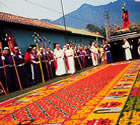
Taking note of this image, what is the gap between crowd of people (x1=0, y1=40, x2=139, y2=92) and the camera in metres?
7.03

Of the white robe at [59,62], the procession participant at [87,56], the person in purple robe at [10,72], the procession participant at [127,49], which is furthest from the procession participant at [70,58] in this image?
the procession participant at [127,49]

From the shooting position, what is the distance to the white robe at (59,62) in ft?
32.5

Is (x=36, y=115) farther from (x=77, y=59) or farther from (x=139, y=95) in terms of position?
(x=77, y=59)

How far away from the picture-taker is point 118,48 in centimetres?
1355

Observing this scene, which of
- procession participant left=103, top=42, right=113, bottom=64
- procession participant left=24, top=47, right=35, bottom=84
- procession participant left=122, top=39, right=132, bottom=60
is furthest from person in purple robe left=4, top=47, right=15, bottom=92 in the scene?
procession participant left=122, top=39, right=132, bottom=60

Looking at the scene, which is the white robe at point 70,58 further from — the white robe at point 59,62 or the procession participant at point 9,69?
the procession participant at point 9,69

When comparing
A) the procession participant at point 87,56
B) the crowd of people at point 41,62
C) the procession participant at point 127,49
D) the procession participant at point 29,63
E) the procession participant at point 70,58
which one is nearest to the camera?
the crowd of people at point 41,62

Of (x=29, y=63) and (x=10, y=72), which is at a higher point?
(x=29, y=63)

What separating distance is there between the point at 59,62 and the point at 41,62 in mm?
1129

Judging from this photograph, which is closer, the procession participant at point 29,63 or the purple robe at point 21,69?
the purple robe at point 21,69

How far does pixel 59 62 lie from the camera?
32.7 ft

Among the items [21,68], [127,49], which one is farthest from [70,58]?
[127,49]

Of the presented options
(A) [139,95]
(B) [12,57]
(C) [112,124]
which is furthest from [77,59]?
(C) [112,124]

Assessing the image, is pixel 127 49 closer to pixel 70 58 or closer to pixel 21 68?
pixel 70 58
